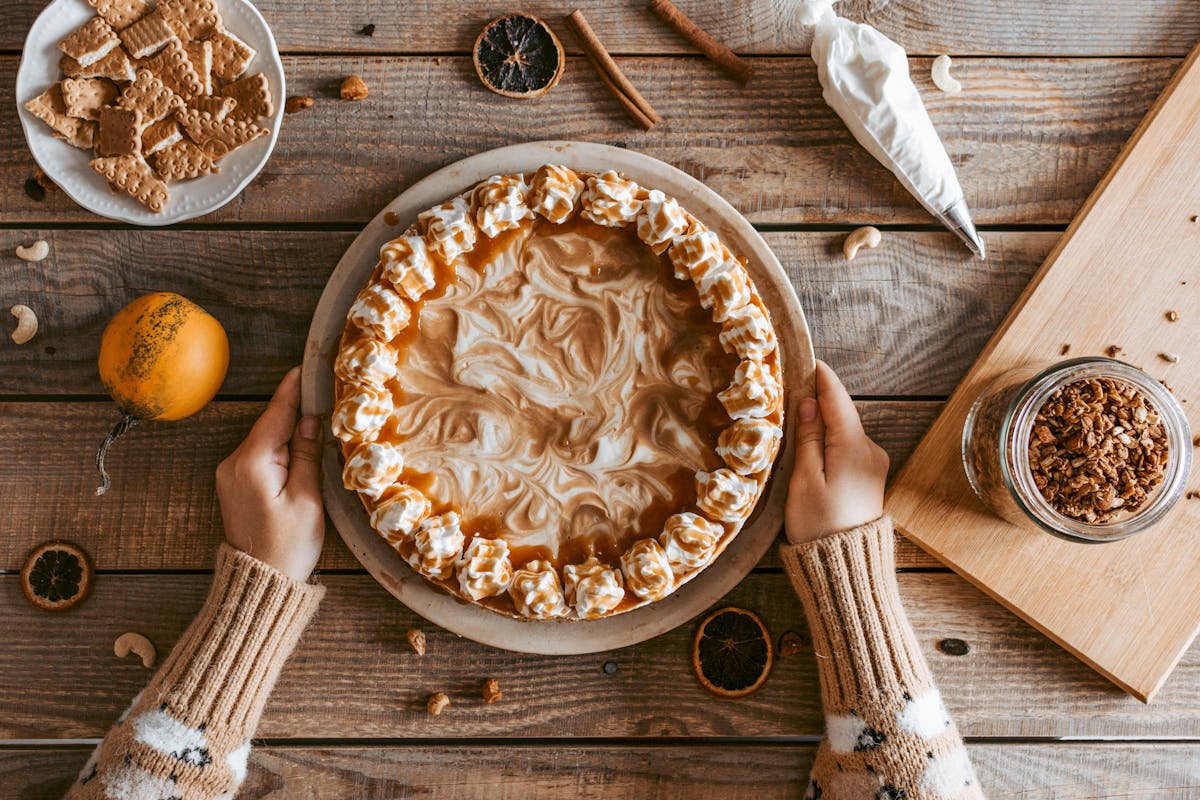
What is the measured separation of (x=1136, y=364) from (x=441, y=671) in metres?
1.91

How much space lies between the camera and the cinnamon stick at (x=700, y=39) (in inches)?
81.1

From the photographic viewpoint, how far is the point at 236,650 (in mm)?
1972

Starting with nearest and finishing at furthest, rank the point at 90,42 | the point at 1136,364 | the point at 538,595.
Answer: the point at 538,595 → the point at 90,42 → the point at 1136,364

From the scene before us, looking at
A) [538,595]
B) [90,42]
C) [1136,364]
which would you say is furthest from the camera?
[1136,364]

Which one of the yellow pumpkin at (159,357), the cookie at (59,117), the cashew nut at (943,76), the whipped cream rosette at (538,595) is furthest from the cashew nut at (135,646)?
the cashew nut at (943,76)

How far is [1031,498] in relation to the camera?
5.84 feet

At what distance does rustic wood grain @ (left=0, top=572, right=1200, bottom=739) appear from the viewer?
209 centimetres

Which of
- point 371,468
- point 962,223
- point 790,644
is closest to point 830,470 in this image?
point 790,644

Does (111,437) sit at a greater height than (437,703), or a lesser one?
greater

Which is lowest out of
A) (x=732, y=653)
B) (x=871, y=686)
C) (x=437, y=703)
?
(x=437, y=703)

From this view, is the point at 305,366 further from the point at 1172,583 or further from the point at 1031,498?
the point at 1172,583

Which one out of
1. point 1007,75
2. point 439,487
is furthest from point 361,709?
point 1007,75

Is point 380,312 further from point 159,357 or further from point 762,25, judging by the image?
point 762,25

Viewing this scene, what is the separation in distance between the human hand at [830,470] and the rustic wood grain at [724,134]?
1.63 ft
